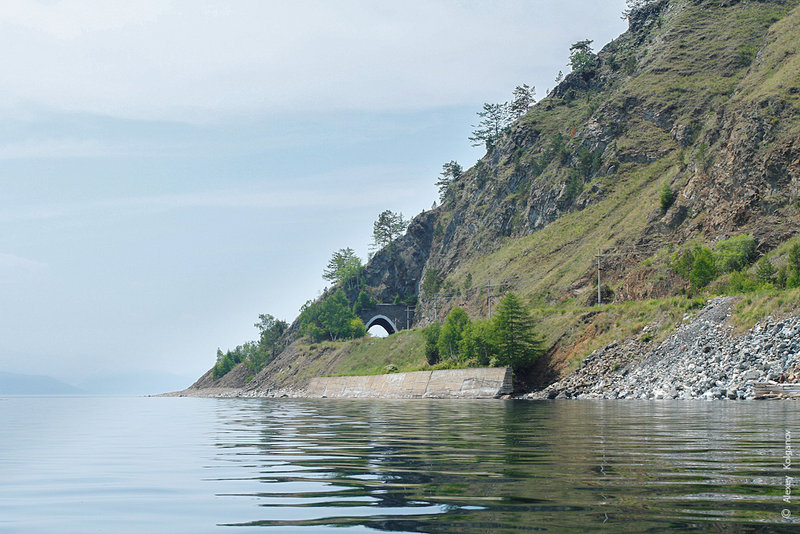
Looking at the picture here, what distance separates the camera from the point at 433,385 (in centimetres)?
7369

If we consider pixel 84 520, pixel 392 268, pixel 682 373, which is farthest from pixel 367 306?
pixel 84 520

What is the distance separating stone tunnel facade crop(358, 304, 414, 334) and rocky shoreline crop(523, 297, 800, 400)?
11484 centimetres

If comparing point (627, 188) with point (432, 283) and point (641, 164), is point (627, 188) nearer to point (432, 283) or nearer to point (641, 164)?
point (641, 164)

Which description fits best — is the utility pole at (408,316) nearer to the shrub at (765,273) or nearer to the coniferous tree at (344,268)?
the coniferous tree at (344,268)

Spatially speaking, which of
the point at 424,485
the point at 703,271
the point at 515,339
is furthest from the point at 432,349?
the point at 424,485

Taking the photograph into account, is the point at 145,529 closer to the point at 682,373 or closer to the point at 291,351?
the point at 682,373

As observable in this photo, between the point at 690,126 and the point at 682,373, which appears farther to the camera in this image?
the point at 690,126

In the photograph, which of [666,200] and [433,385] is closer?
[433,385]

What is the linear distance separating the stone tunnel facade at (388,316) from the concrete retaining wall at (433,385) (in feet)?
227

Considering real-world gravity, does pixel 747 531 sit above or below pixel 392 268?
below

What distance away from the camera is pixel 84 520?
7.42 meters

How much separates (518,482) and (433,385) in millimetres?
65773

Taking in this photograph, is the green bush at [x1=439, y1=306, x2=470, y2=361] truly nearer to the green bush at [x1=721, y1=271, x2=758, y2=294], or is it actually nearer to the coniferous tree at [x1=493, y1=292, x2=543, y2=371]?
the coniferous tree at [x1=493, y1=292, x2=543, y2=371]

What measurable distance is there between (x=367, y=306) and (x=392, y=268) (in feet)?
50.3
